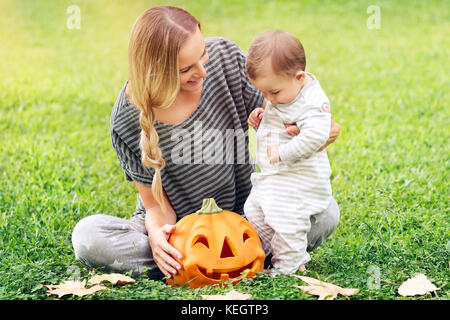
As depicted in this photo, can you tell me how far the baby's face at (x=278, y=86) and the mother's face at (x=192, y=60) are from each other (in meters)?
0.27

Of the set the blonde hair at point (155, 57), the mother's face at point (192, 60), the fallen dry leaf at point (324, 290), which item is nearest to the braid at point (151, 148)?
the blonde hair at point (155, 57)

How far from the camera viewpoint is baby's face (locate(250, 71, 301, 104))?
2664 mm

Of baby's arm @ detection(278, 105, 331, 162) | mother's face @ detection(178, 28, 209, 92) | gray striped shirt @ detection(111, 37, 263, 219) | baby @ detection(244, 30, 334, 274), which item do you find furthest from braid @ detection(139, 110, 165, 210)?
baby's arm @ detection(278, 105, 331, 162)

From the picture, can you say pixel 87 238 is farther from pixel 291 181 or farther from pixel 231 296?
pixel 291 181

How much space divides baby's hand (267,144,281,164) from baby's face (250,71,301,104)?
21 cm

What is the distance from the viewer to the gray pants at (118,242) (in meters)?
3.04

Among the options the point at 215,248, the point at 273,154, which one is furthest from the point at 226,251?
the point at 273,154

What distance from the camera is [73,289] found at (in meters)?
2.80

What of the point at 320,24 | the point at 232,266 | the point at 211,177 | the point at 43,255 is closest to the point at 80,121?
the point at 43,255

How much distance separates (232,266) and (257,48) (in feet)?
3.16

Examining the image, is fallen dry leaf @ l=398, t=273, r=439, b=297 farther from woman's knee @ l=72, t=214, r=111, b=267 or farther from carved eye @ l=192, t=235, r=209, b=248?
woman's knee @ l=72, t=214, r=111, b=267

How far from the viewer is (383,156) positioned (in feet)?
15.8

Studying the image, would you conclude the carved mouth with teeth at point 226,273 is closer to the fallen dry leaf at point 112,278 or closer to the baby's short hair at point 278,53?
the fallen dry leaf at point 112,278

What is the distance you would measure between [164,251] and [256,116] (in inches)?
30.3
